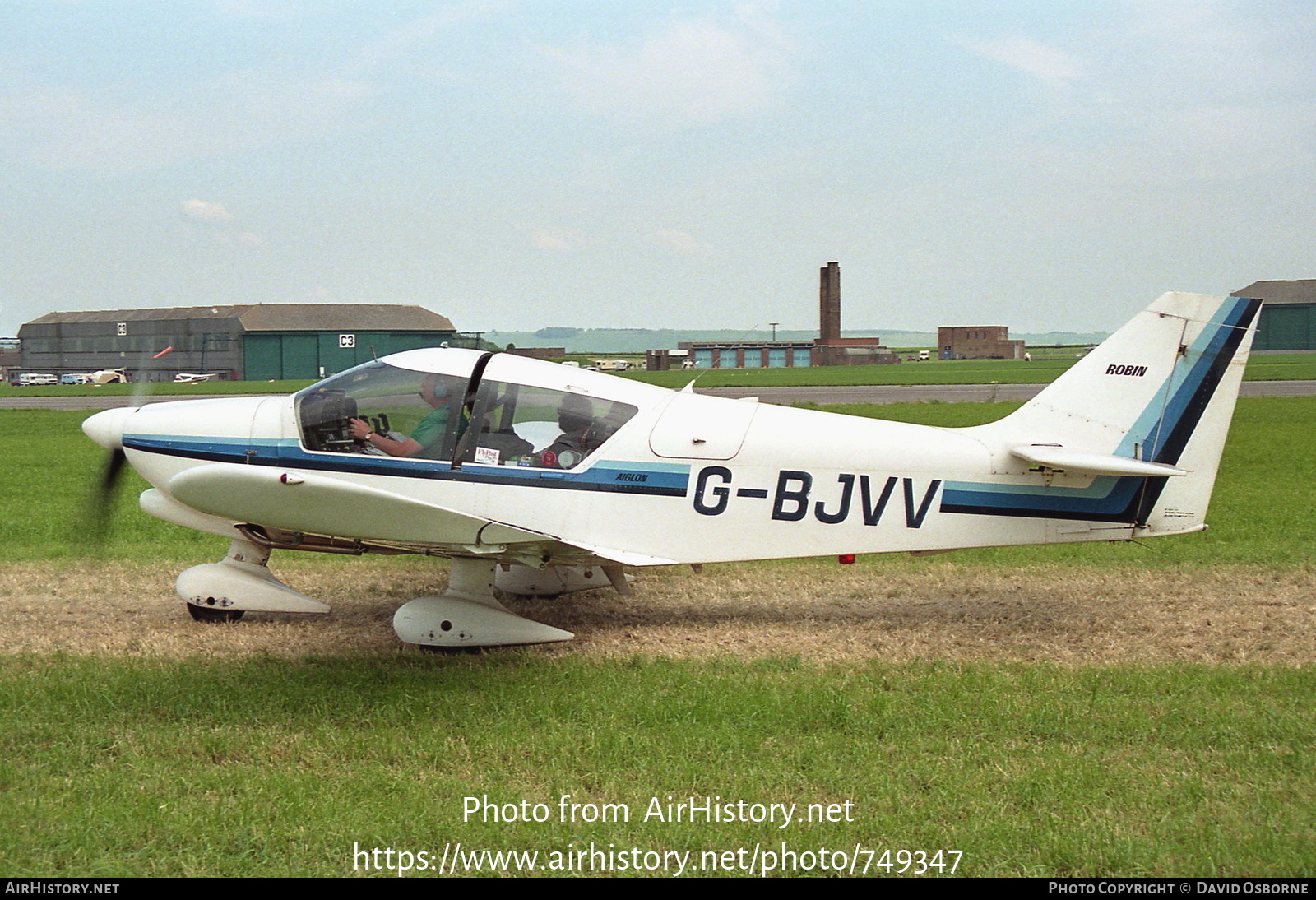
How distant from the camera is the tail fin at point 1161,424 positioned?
7.07 m

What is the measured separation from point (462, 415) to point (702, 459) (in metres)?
1.55

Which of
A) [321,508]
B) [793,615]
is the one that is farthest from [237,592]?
[793,615]

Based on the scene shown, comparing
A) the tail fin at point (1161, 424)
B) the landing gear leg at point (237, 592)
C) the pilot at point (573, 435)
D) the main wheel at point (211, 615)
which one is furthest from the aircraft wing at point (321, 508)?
the tail fin at point (1161, 424)

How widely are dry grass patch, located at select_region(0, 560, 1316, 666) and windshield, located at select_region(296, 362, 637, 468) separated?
4.25 feet

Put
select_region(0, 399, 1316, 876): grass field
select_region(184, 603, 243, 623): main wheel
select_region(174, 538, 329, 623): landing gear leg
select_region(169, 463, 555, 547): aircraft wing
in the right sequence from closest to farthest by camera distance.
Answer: select_region(0, 399, 1316, 876): grass field
select_region(169, 463, 555, 547): aircraft wing
select_region(174, 538, 329, 623): landing gear leg
select_region(184, 603, 243, 623): main wheel

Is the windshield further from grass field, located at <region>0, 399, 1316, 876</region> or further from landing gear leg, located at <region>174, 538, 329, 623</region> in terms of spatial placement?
grass field, located at <region>0, 399, 1316, 876</region>

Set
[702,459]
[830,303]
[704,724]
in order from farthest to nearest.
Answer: [830,303] < [702,459] < [704,724]

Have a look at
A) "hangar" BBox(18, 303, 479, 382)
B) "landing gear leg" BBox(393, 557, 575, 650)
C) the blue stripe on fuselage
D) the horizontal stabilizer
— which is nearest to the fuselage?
the blue stripe on fuselage

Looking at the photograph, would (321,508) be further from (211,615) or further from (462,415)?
(211,615)

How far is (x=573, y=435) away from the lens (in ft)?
22.9

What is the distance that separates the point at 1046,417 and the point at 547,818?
4.59 m

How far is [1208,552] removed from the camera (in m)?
9.85

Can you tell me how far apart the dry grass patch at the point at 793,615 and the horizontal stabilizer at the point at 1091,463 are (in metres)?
1.10

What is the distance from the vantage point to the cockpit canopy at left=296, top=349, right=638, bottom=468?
6.86 metres
